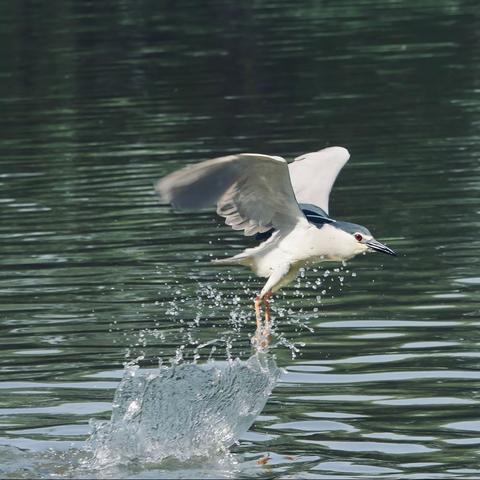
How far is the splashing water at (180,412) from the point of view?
31.2 feet

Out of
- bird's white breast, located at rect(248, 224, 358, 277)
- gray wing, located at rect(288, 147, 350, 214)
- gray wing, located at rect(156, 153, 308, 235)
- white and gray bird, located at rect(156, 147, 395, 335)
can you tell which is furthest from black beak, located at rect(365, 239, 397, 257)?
gray wing, located at rect(288, 147, 350, 214)

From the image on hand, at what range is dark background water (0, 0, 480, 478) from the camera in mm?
9672

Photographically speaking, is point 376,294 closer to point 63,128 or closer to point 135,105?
point 63,128

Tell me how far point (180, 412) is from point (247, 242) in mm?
5023

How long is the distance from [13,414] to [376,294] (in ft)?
11.8

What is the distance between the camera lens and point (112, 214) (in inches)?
637

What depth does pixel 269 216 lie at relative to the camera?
10.8m

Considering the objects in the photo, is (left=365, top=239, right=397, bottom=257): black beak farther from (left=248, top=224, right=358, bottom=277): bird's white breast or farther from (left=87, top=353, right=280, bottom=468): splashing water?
(left=87, top=353, right=280, bottom=468): splashing water

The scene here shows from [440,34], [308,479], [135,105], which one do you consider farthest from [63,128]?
[308,479]

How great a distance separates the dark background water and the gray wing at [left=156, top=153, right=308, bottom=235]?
3.18 ft

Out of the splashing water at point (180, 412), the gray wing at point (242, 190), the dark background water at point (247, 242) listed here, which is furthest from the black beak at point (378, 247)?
the splashing water at point (180, 412)

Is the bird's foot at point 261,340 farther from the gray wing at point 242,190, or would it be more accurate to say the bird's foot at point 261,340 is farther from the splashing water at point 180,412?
the gray wing at point 242,190

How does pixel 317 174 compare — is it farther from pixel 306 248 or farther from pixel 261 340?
pixel 261 340

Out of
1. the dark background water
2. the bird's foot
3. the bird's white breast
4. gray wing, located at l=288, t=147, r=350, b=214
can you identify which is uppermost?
gray wing, located at l=288, t=147, r=350, b=214
